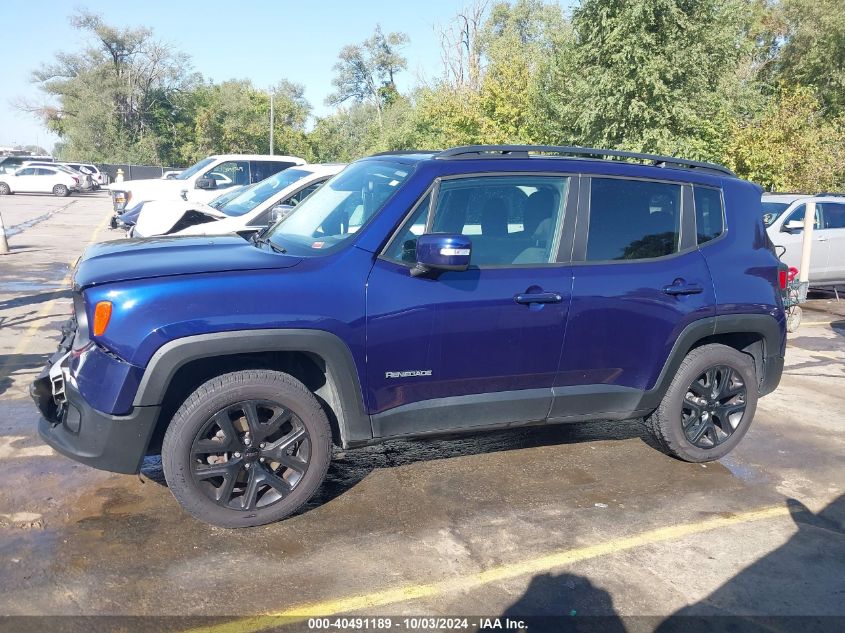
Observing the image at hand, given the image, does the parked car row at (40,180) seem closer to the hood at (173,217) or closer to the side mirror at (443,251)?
the hood at (173,217)

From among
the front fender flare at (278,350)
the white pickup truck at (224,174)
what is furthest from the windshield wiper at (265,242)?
the white pickup truck at (224,174)

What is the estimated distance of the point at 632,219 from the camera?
189 inches

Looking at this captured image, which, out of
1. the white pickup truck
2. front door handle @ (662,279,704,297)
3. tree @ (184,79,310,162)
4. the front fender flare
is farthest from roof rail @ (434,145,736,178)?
tree @ (184,79,310,162)

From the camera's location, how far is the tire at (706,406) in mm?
4984

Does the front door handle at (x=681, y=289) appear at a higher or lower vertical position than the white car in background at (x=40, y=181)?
lower

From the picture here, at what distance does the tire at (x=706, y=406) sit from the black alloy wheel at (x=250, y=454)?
94.5 inches

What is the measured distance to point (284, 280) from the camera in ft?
12.7

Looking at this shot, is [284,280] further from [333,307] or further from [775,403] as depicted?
[775,403]

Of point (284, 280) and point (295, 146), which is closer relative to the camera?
point (284, 280)

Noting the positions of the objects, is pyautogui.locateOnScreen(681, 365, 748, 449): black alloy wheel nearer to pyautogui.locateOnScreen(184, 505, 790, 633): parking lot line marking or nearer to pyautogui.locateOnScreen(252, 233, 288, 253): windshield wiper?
pyautogui.locateOnScreen(184, 505, 790, 633): parking lot line marking

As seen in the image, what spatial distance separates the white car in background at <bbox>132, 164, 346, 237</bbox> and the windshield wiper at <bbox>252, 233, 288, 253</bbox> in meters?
4.07

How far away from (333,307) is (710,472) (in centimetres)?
289

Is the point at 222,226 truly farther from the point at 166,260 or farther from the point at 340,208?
the point at 166,260

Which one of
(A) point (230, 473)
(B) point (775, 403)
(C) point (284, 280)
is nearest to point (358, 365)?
(C) point (284, 280)
